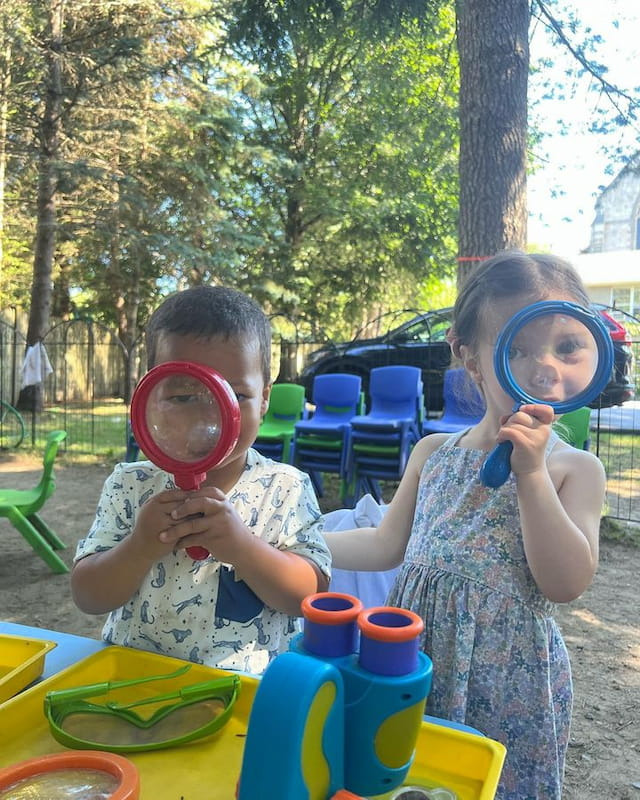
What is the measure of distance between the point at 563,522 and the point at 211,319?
2.24 feet

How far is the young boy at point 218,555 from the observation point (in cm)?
108

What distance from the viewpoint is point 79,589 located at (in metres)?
1.12

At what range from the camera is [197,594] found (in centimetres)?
117

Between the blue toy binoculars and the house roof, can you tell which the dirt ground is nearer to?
the blue toy binoculars

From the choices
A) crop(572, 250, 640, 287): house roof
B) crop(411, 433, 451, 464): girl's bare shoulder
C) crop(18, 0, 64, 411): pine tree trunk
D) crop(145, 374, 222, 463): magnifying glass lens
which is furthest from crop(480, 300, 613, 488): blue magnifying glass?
crop(572, 250, 640, 287): house roof

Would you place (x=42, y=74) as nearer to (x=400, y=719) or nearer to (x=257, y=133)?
(x=257, y=133)

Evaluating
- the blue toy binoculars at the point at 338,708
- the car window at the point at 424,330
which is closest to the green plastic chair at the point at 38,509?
the blue toy binoculars at the point at 338,708

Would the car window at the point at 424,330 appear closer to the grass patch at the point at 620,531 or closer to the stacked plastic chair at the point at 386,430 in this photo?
the stacked plastic chair at the point at 386,430

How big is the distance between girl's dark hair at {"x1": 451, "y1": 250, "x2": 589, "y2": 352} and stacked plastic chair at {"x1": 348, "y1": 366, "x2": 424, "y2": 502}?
14.5 feet

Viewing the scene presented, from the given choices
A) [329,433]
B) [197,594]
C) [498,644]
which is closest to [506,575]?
[498,644]

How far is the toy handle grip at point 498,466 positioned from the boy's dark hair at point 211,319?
454mm

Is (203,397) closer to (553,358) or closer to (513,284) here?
(553,358)

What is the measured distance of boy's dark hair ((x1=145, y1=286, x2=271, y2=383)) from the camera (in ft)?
3.69

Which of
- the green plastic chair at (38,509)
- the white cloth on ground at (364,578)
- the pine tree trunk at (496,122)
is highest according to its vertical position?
the pine tree trunk at (496,122)
